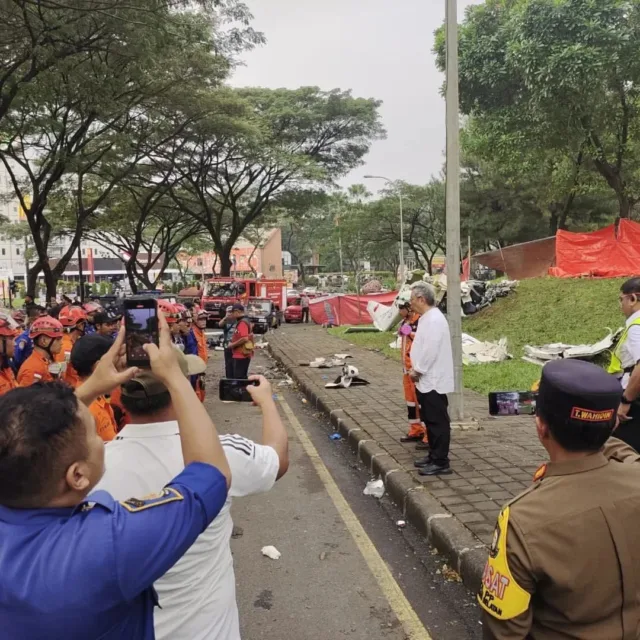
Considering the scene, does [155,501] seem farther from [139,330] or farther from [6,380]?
[6,380]

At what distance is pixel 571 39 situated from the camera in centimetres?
1254

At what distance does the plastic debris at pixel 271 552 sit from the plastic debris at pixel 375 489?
4.41 feet

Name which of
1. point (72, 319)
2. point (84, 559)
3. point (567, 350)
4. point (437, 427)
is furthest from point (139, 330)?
point (567, 350)

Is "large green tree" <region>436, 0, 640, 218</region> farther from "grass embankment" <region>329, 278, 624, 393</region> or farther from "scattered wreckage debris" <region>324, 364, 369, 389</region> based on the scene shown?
"scattered wreckage debris" <region>324, 364, 369, 389</region>

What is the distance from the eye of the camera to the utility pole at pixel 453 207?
261 inches

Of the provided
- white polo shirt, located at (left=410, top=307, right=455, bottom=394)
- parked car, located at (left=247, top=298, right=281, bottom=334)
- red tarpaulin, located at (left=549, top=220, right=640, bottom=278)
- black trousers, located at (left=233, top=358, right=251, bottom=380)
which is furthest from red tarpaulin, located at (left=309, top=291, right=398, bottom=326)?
white polo shirt, located at (left=410, top=307, right=455, bottom=394)

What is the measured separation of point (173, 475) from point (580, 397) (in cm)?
119

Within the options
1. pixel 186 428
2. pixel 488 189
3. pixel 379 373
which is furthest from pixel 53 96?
pixel 488 189

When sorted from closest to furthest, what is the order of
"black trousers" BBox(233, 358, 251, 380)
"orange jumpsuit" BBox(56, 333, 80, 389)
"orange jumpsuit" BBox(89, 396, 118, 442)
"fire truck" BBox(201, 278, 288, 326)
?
1. "orange jumpsuit" BBox(89, 396, 118, 442)
2. "orange jumpsuit" BBox(56, 333, 80, 389)
3. "black trousers" BBox(233, 358, 251, 380)
4. "fire truck" BBox(201, 278, 288, 326)

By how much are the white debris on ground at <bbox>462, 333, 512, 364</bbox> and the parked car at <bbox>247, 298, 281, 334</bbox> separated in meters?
9.57

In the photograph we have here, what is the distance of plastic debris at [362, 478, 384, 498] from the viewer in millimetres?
5280

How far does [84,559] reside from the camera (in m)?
1.12

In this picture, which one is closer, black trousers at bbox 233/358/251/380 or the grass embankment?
black trousers at bbox 233/358/251/380

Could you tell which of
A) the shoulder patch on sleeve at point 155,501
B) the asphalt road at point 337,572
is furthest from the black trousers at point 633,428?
the shoulder patch on sleeve at point 155,501
